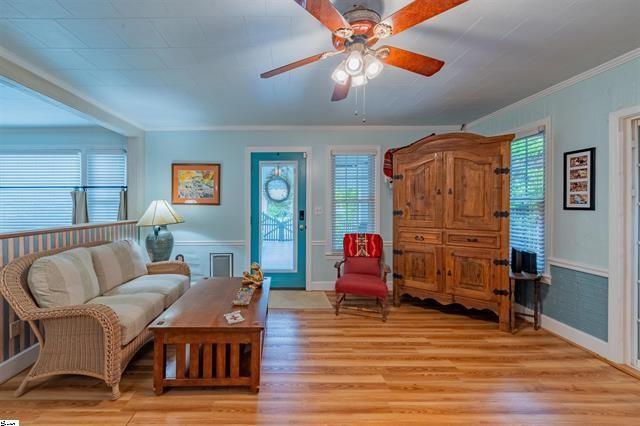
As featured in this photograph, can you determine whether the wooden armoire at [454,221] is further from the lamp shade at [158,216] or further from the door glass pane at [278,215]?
the lamp shade at [158,216]

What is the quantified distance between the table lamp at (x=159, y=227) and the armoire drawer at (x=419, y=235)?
289cm

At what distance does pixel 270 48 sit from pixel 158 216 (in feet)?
8.84

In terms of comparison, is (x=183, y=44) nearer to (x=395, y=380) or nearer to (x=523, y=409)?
(x=395, y=380)

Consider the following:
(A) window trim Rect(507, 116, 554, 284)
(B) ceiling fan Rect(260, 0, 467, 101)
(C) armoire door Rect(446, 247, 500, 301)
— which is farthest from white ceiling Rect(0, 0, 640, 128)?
(C) armoire door Rect(446, 247, 500, 301)

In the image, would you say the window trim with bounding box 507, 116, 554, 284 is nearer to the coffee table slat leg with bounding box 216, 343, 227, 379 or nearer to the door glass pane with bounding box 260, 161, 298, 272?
the door glass pane with bounding box 260, 161, 298, 272

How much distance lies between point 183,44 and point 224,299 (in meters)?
2.03

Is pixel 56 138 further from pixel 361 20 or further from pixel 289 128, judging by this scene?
pixel 361 20

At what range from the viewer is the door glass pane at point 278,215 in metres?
4.64

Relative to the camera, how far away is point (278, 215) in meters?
4.66

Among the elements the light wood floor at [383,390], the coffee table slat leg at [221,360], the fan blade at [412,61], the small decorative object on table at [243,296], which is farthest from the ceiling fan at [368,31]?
the light wood floor at [383,390]

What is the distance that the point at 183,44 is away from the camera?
89.7 inches

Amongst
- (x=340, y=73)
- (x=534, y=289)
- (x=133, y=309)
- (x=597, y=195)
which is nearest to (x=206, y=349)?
(x=133, y=309)

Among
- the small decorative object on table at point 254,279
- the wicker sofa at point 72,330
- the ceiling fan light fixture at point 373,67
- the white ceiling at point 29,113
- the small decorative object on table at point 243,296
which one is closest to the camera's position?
the ceiling fan light fixture at point 373,67

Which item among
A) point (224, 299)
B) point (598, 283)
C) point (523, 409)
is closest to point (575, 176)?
point (598, 283)
